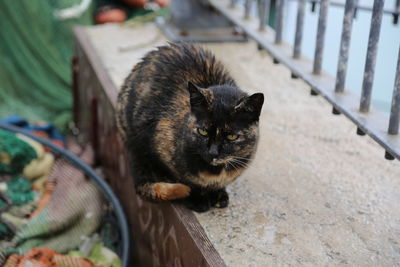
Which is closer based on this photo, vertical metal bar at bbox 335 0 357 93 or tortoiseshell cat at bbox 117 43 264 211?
tortoiseshell cat at bbox 117 43 264 211

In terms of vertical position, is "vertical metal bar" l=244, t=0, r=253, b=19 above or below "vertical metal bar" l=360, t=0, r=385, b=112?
below

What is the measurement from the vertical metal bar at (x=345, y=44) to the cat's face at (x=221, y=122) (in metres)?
0.58

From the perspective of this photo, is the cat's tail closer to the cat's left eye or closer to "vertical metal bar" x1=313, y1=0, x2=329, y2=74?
the cat's left eye

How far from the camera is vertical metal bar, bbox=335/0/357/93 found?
219 centimetres

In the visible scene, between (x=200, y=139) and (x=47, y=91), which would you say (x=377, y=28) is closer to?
(x=200, y=139)

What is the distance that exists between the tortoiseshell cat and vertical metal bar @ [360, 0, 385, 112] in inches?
19.6

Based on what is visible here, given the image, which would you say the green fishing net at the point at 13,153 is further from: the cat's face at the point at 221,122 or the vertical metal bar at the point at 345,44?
the vertical metal bar at the point at 345,44

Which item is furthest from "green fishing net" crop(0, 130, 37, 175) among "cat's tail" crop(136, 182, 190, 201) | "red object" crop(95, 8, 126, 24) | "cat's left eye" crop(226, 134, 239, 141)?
"red object" crop(95, 8, 126, 24)

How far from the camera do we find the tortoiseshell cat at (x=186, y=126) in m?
1.84

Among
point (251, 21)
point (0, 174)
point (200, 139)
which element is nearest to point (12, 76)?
point (0, 174)

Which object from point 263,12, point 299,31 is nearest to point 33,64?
point 263,12

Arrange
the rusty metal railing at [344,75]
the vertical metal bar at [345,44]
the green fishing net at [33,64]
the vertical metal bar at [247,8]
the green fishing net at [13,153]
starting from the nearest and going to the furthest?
the rusty metal railing at [344,75], the vertical metal bar at [345,44], the green fishing net at [13,153], the vertical metal bar at [247,8], the green fishing net at [33,64]

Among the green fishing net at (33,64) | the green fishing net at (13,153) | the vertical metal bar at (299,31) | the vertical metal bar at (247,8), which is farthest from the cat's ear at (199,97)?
the green fishing net at (33,64)

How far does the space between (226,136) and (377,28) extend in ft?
2.41
